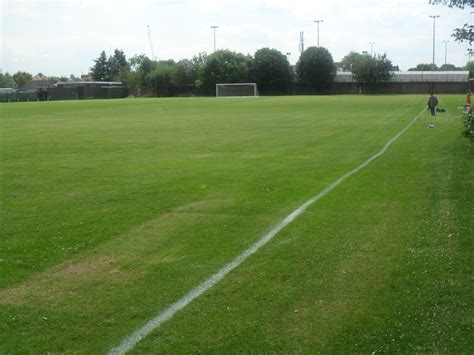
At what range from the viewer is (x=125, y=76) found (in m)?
146

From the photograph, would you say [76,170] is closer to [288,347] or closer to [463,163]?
[463,163]

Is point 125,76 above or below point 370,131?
above

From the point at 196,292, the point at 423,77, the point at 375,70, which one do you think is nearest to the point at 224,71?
the point at 375,70

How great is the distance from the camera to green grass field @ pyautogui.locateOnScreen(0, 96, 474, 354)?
15.8ft

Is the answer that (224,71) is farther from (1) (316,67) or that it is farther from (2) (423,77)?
(2) (423,77)

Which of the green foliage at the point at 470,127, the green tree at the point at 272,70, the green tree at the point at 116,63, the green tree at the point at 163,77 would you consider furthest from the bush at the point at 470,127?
the green tree at the point at 116,63

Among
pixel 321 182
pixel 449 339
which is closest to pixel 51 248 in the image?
pixel 449 339

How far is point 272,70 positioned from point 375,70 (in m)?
18.9

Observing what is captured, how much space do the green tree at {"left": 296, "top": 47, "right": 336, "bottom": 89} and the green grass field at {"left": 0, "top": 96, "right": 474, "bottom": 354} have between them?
9659 cm

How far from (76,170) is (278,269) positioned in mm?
8951

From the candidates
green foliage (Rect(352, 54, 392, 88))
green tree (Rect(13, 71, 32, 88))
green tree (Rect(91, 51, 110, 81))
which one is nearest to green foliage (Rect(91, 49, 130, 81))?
green tree (Rect(91, 51, 110, 81))

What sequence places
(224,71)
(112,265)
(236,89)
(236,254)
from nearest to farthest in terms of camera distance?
(112,265) < (236,254) < (236,89) < (224,71)

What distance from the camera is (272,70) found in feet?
359

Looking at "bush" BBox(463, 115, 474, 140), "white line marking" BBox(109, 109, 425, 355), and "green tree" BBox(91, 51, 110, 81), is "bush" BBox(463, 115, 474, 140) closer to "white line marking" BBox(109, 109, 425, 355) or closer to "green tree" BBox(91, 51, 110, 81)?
"white line marking" BBox(109, 109, 425, 355)
